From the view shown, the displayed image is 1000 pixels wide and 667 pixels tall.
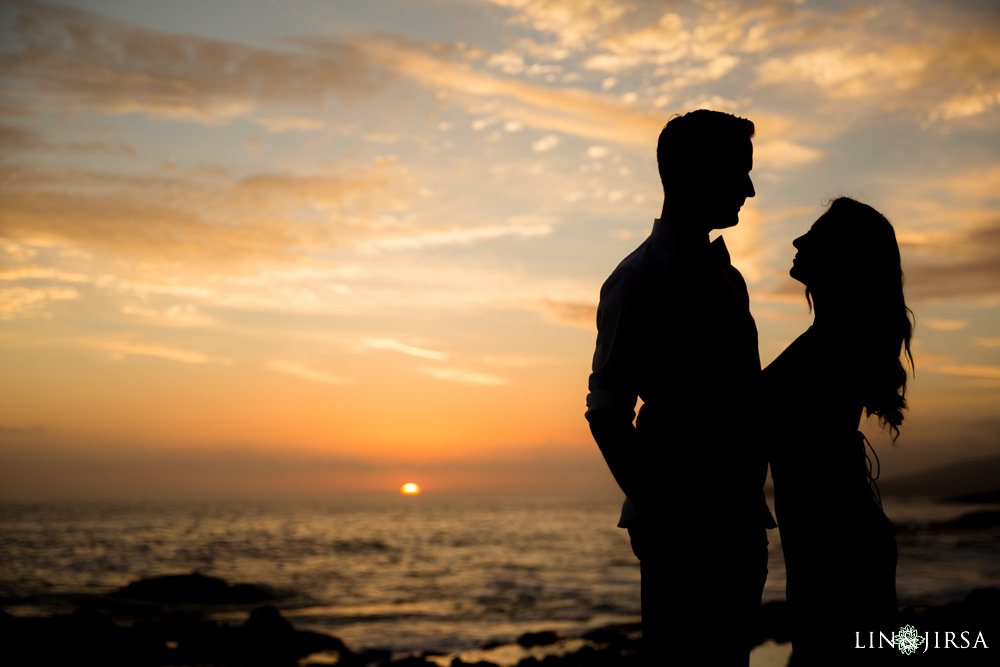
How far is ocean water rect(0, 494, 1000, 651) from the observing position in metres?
16.6

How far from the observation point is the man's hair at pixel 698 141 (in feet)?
7.09

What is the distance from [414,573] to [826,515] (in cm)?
2693

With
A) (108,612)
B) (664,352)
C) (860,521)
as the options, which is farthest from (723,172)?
(108,612)

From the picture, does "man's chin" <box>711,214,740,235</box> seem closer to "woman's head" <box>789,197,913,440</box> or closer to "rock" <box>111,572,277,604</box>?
"woman's head" <box>789,197,913,440</box>

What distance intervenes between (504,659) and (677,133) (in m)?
11.2

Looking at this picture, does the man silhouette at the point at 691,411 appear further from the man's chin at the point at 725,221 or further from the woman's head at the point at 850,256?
the woman's head at the point at 850,256

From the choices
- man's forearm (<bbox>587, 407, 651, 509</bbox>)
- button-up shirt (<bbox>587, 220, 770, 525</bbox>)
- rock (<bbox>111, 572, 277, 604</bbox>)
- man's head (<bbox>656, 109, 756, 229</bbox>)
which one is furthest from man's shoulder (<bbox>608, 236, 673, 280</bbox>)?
rock (<bbox>111, 572, 277, 604</bbox>)

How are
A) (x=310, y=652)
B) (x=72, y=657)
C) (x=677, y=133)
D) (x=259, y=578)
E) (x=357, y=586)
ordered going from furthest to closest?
(x=259, y=578) → (x=357, y=586) → (x=310, y=652) → (x=72, y=657) → (x=677, y=133)

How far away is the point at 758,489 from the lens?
2.14 meters

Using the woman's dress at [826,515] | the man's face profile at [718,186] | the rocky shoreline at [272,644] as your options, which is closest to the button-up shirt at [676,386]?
the man's face profile at [718,186]

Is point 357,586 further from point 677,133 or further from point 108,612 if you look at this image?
point 677,133

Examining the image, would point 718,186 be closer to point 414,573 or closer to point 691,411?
point 691,411

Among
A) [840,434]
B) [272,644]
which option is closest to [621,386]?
[840,434]

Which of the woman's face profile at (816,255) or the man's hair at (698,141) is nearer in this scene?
the man's hair at (698,141)
